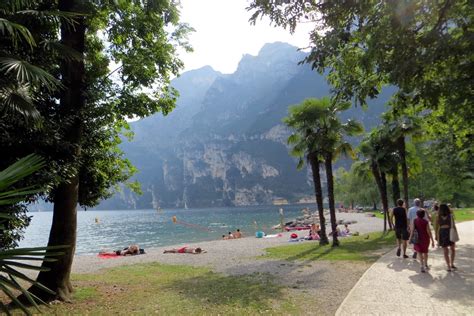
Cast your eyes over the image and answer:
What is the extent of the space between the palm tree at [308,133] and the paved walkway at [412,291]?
29.5ft

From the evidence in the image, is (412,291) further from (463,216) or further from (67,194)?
(463,216)

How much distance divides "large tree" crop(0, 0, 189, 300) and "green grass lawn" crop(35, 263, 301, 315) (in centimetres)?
103

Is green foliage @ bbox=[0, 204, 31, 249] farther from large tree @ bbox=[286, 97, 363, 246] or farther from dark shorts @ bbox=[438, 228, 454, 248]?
large tree @ bbox=[286, 97, 363, 246]

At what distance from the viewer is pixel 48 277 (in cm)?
869

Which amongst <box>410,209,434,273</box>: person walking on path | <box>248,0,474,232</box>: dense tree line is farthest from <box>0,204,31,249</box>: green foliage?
<box>410,209,434,273</box>: person walking on path

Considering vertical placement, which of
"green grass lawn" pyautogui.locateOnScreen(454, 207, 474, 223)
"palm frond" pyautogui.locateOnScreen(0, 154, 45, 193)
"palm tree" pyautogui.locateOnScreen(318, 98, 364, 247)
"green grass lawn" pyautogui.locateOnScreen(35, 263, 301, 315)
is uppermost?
"palm tree" pyautogui.locateOnScreen(318, 98, 364, 247)

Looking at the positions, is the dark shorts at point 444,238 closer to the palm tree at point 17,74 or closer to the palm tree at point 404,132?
the palm tree at point 17,74

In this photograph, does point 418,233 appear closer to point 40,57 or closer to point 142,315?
point 142,315

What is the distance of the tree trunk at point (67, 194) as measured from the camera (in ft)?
28.5

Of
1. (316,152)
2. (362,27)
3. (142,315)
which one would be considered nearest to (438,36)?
(362,27)

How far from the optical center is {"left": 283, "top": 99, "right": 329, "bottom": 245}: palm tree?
65.1ft

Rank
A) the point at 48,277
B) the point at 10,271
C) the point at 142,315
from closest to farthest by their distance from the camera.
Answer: the point at 10,271 → the point at 142,315 → the point at 48,277

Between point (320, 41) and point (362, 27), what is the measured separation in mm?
769

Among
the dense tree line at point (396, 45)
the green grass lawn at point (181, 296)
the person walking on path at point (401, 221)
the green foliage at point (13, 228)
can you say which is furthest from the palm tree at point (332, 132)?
the green foliage at point (13, 228)
